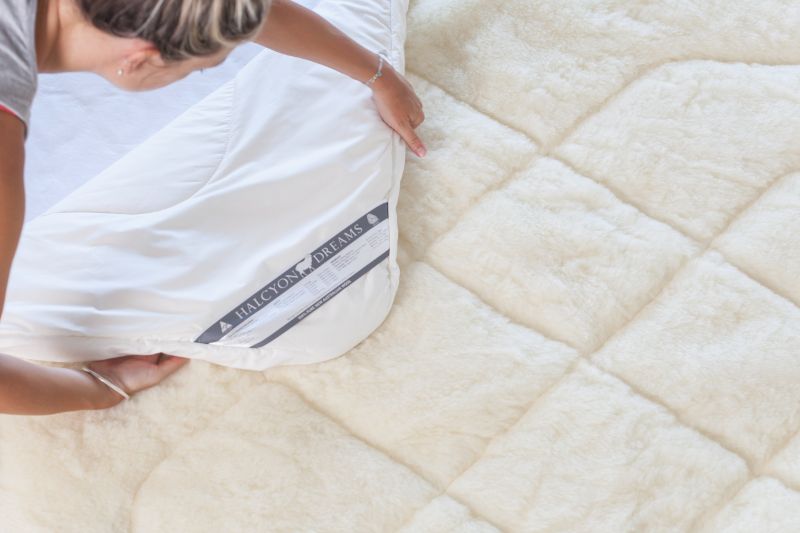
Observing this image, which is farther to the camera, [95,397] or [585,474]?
[95,397]

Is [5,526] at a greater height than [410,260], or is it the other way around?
[410,260]

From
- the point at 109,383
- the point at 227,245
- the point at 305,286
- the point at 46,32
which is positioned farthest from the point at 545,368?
the point at 46,32

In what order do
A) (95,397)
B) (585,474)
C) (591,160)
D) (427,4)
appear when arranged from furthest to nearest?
(427,4)
(591,160)
(95,397)
(585,474)

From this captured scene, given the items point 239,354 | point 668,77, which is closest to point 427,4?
point 668,77

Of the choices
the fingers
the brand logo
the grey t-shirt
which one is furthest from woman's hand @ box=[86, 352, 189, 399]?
the grey t-shirt

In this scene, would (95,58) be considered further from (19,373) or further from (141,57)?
(19,373)

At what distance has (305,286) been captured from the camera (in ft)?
3.92

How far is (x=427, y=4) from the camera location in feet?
5.06

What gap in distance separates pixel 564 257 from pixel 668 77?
36 centimetres

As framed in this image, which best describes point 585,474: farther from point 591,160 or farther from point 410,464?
point 591,160

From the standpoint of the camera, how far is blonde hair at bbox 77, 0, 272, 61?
80 cm

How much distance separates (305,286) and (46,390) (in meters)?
0.33

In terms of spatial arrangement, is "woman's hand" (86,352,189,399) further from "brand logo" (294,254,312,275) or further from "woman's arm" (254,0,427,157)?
"woman's arm" (254,0,427,157)

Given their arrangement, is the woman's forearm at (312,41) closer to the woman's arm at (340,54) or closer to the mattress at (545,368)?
the woman's arm at (340,54)
